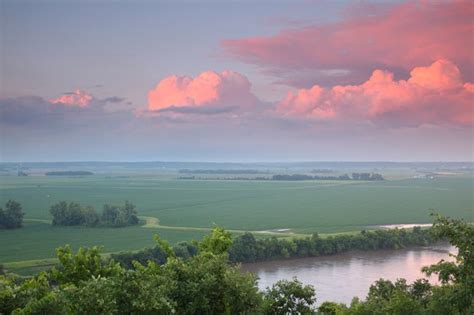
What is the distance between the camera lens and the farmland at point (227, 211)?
7894 cm

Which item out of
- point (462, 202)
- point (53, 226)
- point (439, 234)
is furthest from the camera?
point (462, 202)

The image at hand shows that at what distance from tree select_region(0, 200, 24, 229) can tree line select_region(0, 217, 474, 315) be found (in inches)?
2964

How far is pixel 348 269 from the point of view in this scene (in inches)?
2291

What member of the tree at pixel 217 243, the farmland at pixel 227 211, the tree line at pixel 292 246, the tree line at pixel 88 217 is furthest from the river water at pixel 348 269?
the tree line at pixel 88 217

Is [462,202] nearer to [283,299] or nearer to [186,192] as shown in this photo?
[186,192]

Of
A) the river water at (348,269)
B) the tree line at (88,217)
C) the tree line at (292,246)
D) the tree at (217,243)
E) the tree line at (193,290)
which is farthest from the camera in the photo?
the tree line at (88,217)

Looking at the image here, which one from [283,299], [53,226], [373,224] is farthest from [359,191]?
[283,299]

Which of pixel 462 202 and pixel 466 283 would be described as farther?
pixel 462 202

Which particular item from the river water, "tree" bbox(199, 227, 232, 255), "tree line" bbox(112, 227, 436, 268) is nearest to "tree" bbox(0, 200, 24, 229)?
"tree line" bbox(112, 227, 436, 268)

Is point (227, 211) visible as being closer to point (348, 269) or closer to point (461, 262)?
point (348, 269)

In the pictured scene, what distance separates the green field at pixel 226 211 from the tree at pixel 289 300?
1968 inches

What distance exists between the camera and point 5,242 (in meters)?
75.9

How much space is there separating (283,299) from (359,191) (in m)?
148

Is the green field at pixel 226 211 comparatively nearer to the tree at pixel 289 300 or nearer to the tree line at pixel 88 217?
the tree line at pixel 88 217
